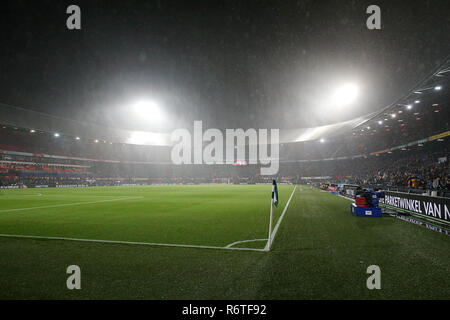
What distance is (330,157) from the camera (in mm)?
63438

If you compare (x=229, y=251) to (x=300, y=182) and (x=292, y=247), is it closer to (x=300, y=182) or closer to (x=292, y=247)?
(x=292, y=247)

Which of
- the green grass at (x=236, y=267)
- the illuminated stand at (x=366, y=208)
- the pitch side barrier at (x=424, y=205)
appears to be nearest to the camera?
the green grass at (x=236, y=267)

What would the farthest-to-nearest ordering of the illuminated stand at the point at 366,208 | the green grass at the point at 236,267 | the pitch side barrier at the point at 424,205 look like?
1. the illuminated stand at the point at 366,208
2. the pitch side barrier at the point at 424,205
3. the green grass at the point at 236,267

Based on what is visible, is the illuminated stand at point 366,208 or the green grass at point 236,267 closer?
the green grass at point 236,267

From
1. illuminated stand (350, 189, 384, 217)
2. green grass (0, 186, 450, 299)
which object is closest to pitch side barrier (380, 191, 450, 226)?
illuminated stand (350, 189, 384, 217)

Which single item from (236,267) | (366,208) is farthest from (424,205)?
(236,267)

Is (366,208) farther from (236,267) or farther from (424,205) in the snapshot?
(236,267)

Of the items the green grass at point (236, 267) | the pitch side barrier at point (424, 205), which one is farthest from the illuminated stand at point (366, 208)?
the green grass at point (236, 267)

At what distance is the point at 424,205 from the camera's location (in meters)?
9.78

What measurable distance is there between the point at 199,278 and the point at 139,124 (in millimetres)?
77601

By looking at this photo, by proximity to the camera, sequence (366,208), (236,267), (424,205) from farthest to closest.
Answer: (366,208) → (424,205) → (236,267)

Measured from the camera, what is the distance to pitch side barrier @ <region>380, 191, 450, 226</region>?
842 cm

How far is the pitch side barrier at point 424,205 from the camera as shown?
842 cm

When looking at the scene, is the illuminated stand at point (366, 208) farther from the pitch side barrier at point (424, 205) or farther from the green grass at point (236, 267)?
the green grass at point (236, 267)
